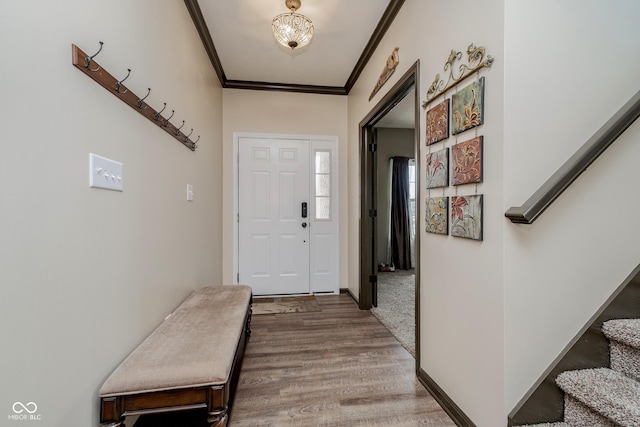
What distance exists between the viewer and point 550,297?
127 cm

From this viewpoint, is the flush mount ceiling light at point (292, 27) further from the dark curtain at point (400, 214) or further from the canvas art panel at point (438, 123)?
the dark curtain at point (400, 214)

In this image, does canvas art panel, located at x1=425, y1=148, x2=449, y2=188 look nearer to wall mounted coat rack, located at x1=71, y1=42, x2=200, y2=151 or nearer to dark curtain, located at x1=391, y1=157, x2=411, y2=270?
wall mounted coat rack, located at x1=71, y1=42, x2=200, y2=151

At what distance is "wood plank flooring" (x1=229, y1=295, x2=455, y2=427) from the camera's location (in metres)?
1.57

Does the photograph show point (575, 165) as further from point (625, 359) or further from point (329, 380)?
point (329, 380)

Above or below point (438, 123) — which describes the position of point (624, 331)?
below

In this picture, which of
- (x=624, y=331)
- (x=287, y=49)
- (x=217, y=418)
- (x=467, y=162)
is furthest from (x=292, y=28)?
(x=624, y=331)

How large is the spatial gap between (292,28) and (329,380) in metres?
2.57

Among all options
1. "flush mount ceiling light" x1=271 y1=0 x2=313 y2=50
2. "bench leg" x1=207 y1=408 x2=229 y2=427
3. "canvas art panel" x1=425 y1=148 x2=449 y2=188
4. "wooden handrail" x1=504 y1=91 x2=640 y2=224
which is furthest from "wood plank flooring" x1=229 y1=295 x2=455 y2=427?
"flush mount ceiling light" x1=271 y1=0 x2=313 y2=50

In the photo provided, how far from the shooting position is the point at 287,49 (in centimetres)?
295

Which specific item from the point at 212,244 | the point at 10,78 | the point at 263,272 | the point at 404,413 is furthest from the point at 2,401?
the point at 263,272

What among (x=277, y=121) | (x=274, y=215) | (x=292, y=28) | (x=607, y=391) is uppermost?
(x=292, y=28)

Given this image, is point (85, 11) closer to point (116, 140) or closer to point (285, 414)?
point (116, 140)

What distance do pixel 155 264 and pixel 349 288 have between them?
104 inches

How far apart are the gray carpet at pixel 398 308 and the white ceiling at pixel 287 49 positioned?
280 cm
